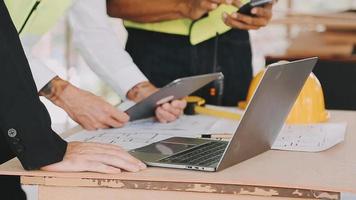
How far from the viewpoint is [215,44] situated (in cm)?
232

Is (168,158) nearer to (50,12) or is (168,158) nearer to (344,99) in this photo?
(50,12)

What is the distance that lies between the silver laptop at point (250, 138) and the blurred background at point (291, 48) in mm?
1348

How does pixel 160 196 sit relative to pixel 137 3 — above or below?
below

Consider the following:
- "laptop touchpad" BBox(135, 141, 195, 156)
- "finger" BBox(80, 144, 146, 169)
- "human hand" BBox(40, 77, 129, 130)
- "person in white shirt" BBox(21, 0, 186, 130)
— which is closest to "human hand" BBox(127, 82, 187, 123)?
"person in white shirt" BBox(21, 0, 186, 130)

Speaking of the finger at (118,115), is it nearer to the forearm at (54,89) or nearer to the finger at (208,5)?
the forearm at (54,89)

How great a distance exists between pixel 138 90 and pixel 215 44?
1.28 ft

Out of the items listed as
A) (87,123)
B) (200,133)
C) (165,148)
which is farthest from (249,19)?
(165,148)

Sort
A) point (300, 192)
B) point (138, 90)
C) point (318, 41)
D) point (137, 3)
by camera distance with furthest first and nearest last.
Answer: point (318, 41) → point (137, 3) → point (138, 90) → point (300, 192)

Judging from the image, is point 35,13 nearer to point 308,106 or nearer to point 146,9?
point 146,9

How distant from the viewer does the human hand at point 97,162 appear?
131 cm

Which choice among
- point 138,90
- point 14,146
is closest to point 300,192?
point 14,146

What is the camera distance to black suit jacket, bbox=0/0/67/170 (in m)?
1.26

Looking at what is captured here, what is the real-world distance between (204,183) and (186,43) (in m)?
1.08

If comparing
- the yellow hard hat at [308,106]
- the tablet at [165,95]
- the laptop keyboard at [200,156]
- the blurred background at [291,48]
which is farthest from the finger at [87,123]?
the blurred background at [291,48]
